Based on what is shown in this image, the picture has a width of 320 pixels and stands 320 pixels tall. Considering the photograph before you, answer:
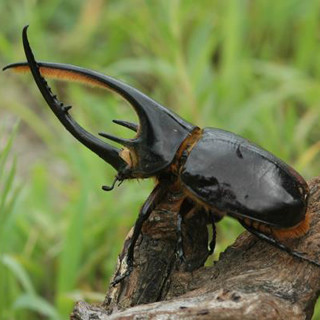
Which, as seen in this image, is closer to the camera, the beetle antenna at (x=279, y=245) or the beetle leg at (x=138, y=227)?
the beetle antenna at (x=279, y=245)

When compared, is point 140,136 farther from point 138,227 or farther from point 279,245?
point 279,245

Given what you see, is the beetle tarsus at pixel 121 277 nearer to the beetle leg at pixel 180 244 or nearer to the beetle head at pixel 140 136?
the beetle leg at pixel 180 244

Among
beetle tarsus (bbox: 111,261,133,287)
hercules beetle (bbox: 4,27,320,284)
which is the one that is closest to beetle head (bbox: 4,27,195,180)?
hercules beetle (bbox: 4,27,320,284)

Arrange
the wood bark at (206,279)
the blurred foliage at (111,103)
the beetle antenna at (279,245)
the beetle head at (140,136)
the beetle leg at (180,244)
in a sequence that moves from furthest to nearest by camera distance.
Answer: the blurred foliage at (111,103) → the beetle head at (140,136) → the beetle leg at (180,244) → the beetle antenna at (279,245) → the wood bark at (206,279)

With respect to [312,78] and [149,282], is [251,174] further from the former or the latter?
[312,78]

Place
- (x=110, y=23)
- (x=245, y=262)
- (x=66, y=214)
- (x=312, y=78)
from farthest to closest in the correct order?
(x=110, y=23) → (x=312, y=78) → (x=66, y=214) → (x=245, y=262)

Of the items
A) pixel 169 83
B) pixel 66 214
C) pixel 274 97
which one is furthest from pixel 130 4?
pixel 66 214

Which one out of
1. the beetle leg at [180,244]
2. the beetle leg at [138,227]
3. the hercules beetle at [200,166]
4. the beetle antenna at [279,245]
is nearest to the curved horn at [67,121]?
the hercules beetle at [200,166]
